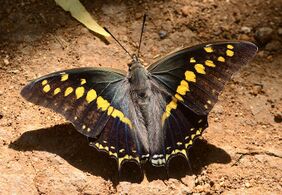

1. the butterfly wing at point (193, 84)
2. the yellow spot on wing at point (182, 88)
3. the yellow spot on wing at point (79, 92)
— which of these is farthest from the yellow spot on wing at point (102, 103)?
the yellow spot on wing at point (182, 88)

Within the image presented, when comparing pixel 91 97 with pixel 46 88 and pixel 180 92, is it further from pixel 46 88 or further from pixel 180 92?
pixel 180 92

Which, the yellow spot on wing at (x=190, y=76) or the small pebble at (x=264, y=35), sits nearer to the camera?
the yellow spot on wing at (x=190, y=76)

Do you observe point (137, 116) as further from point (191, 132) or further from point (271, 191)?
point (271, 191)

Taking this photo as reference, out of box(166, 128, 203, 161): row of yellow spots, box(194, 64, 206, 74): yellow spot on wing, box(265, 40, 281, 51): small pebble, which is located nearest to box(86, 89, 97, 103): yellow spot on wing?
box(166, 128, 203, 161): row of yellow spots

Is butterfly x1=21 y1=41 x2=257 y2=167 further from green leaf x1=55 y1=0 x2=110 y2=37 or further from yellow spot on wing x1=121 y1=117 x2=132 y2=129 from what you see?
green leaf x1=55 y1=0 x2=110 y2=37

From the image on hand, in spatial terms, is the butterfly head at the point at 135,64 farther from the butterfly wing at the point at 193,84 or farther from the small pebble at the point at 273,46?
the small pebble at the point at 273,46

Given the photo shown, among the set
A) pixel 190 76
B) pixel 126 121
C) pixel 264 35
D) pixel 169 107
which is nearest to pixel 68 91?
Answer: pixel 126 121

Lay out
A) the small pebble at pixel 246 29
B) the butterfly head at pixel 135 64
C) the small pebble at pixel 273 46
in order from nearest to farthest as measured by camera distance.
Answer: the butterfly head at pixel 135 64 < the small pebble at pixel 273 46 < the small pebble at pixel 246 29
